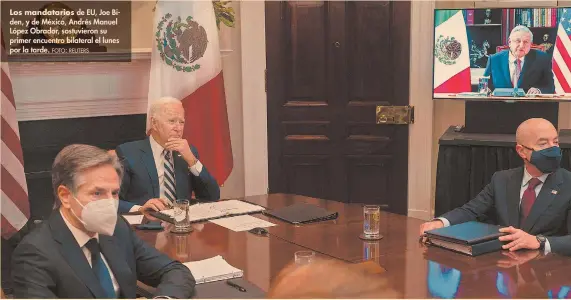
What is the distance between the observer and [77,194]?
2.04 meters

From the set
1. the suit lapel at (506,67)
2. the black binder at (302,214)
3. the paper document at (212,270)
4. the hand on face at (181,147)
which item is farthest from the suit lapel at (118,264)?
the suit lapel at (506,67)

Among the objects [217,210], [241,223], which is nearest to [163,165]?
[217,210]

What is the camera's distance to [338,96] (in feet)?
17.6

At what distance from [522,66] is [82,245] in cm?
346

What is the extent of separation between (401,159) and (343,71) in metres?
0.78

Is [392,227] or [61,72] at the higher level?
[61,72]

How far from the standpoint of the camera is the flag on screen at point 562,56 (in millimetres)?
4527

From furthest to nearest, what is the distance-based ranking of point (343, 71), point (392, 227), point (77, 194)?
point (343, 71) → point (392, 227) → point (77, 194)

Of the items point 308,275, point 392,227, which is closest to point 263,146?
point 392,227

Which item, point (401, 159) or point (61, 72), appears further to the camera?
point (401, 159)

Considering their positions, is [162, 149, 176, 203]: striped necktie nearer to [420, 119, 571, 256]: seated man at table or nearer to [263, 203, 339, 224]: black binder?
[263, 203, 339, 224]: black binder

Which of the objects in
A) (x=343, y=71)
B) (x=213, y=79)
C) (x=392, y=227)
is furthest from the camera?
(x=343, y=71)

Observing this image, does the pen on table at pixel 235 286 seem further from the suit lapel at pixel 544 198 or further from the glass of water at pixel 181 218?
the suit lapel at pixel 544 198

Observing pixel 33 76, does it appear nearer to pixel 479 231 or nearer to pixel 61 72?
pixel 61 72
